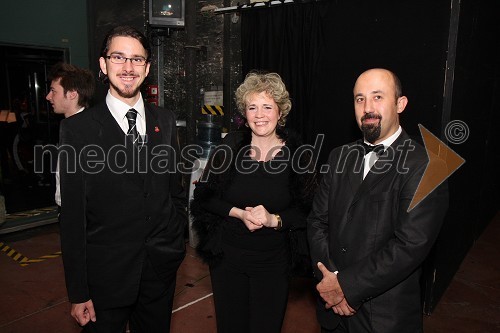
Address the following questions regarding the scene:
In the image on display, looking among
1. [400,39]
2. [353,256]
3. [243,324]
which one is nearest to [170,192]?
[243,324]

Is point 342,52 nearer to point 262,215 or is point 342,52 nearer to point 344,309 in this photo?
point 262,215

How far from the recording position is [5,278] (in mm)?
4008

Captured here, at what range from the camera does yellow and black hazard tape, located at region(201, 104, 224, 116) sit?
5.45m

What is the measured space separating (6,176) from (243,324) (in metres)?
6.36

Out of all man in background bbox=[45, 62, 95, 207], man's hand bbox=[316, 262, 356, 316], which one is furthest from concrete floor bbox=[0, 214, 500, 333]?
man in background bbox=[45, 62, 95, 207]

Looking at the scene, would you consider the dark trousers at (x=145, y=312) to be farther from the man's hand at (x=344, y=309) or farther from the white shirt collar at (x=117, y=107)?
the man's hand at (x=344, y=309)

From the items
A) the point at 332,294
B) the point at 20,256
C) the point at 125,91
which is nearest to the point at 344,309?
the point at 332,294

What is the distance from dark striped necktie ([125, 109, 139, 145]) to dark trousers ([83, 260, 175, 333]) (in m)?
0.61

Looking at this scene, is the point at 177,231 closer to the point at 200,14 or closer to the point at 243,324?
the point at 243,324

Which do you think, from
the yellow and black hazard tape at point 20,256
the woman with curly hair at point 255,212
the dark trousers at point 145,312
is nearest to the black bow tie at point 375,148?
the woman with curly hair at point 255,212

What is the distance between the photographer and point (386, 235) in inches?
64.4

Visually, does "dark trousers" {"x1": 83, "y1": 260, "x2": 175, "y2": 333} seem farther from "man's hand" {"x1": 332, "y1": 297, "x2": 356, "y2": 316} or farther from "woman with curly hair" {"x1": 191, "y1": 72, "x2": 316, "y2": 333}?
"man's hand" {"x1": 332, "y1": 297, "x2": 356, "y2": 316}

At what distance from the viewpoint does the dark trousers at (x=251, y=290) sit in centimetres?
203

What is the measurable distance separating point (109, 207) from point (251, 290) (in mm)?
902
